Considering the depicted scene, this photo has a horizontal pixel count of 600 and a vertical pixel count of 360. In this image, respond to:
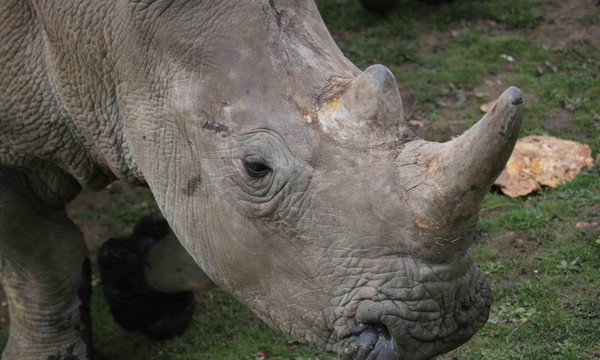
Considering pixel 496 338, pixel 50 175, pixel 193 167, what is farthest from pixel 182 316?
pixel 193 167

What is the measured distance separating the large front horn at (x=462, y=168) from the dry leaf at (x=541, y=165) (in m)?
3.28

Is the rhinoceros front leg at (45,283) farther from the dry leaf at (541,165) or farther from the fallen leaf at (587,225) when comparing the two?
the fallen leaf at (587,225)

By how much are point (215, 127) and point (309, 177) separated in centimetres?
48

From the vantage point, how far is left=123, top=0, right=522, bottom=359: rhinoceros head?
13.0 feet

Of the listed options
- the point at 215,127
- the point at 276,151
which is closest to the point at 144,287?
the point at 215,127

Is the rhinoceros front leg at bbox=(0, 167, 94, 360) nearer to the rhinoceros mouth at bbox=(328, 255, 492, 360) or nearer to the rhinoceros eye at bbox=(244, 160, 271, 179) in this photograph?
the rhinoceros eye at bbox=(244, 160, 271, 179)

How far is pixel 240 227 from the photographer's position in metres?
4.43

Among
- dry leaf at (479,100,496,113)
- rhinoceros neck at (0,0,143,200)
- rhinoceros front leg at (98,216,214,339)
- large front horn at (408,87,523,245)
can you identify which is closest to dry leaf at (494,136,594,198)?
dry leaf at (479,100,496,113)

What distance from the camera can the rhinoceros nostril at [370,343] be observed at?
4.10m

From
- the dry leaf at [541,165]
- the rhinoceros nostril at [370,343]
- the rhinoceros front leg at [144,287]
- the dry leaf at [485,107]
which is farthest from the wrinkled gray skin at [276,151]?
the dry leaf at [485,107]

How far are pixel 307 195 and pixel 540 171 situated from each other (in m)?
3.40

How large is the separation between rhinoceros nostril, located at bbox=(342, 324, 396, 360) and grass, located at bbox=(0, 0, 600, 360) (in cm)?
178

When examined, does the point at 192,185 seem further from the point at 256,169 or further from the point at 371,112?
the point at 371,112

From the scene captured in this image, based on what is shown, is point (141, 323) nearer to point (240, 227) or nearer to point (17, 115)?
point (17, 115)
